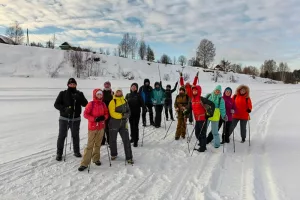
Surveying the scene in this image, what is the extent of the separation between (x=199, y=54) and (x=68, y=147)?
79571 millimetres

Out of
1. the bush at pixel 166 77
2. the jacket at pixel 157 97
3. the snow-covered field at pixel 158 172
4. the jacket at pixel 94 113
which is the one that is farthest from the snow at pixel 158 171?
the bush at pixel 166 77

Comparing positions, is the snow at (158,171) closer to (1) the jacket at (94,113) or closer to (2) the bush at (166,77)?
(1) the jacket at (94,113)

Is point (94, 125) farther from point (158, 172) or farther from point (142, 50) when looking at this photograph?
point (142, 50)

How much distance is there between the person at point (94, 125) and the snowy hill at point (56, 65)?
35.6 metres

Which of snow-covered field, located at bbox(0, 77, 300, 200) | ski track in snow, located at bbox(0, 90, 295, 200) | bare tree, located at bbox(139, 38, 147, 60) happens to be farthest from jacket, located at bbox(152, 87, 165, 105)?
bare tree, located at bbox(139, 38, 147, 60)

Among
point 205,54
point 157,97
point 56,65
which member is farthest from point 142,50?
point 157,97

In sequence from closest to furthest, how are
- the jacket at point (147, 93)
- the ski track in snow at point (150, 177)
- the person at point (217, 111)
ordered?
the ski track in snow at point (150, 177), the person at point (217, 111), the jacket at point (147, 93)

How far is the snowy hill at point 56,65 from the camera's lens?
4238 cm

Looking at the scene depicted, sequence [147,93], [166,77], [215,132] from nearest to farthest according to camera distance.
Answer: [215,132] → [147,93] → [166,77]

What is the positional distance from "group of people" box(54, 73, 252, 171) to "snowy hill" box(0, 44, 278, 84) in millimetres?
34265

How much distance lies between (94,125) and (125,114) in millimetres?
849

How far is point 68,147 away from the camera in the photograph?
25.7ft

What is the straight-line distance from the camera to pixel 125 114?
6824mm

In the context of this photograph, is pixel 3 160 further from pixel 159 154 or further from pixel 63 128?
pixel 159 154
